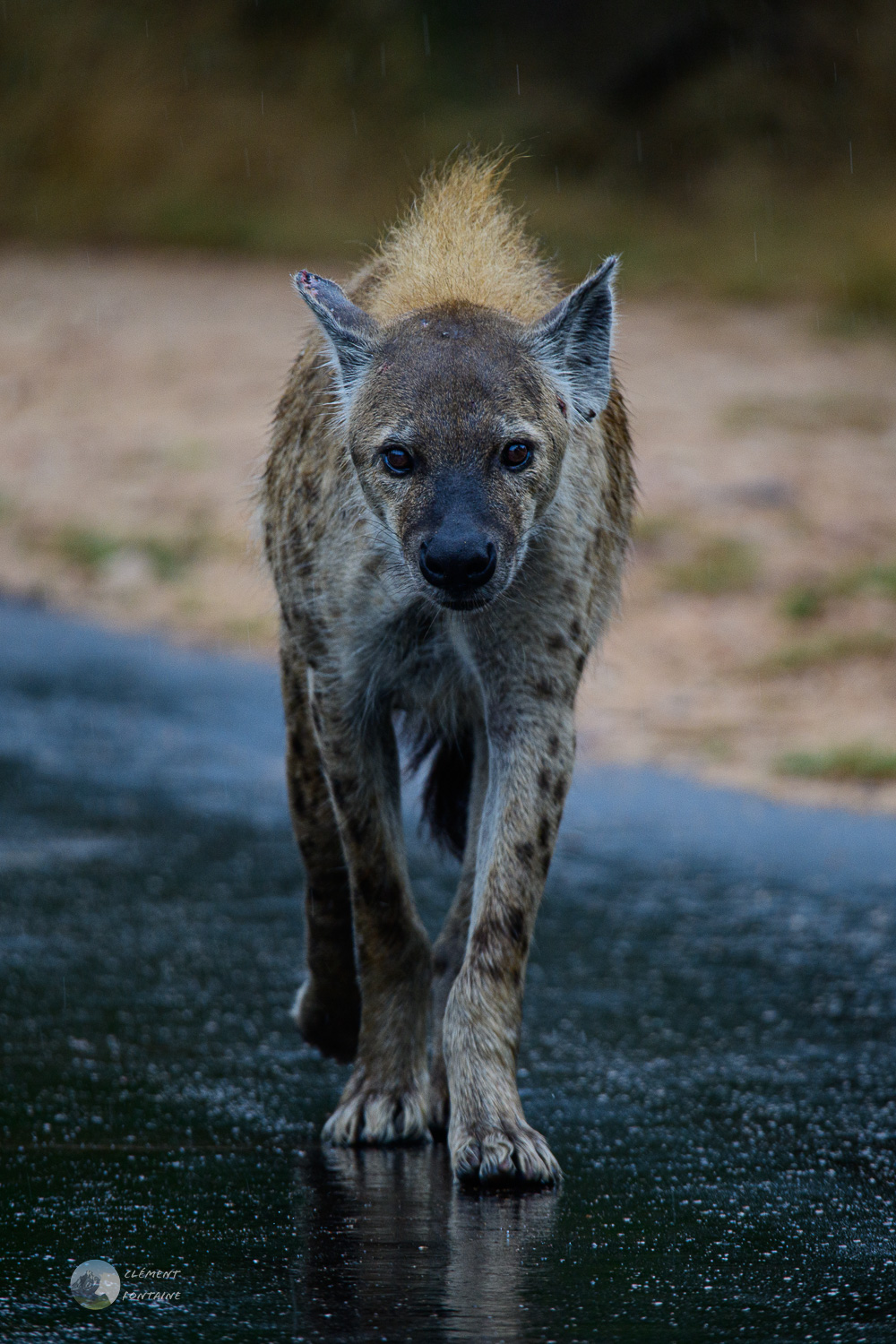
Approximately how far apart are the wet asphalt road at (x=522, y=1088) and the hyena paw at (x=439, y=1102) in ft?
0.56

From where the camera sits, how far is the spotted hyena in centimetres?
310

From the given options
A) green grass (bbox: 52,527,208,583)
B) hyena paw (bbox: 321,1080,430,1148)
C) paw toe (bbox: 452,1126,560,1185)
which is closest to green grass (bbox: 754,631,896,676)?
green grass (bbox: 52,527,208,583)

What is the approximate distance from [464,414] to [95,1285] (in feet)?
4.75

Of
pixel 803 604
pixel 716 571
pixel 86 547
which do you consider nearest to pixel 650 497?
pixel 716 571

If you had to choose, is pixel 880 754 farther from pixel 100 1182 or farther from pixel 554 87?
pixel 554 87

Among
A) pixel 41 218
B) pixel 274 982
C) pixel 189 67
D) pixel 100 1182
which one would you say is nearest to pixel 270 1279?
pixel 100 1182

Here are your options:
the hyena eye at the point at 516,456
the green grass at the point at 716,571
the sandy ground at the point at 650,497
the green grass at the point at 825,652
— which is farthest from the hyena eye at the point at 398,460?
the green grass at the point at 716,571

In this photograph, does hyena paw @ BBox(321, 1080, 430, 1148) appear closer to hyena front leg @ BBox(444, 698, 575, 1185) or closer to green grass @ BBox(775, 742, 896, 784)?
hyena front leg @ BBox(444, 698, 575, 1185)

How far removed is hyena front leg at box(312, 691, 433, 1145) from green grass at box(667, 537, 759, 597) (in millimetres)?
5216

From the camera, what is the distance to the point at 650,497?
9.53 m

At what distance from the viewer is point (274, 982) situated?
413 cm

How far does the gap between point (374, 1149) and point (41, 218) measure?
15.8 meters

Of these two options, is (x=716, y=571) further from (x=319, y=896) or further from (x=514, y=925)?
(x=514, y=925)

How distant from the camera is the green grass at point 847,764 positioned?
6.22 meters
